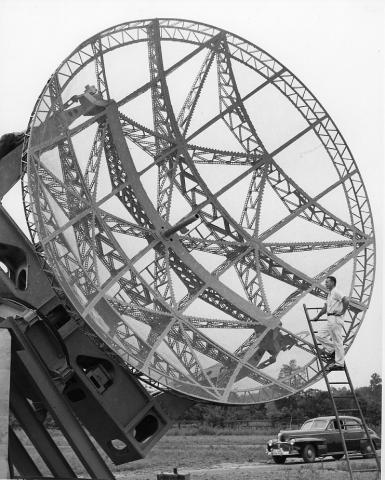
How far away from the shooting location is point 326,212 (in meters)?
18.8

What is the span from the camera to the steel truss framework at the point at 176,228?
1512cm

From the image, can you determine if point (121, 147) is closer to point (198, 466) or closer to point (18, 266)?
point (18, 266)

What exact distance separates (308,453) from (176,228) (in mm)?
9109

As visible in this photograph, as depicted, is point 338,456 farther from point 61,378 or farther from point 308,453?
point 61,378

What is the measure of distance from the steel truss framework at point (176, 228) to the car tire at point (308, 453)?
643cm

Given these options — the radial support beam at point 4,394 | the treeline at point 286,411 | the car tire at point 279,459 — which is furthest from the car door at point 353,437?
the treeline at point 286,411

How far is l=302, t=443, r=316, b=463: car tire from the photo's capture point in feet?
74.8

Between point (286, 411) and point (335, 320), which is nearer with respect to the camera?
point (335, 320)

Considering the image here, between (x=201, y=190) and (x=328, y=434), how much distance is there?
860 centimetres

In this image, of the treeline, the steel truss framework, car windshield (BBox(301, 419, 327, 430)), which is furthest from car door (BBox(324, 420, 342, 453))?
the treeline

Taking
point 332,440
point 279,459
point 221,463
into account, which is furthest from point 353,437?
point 221,463

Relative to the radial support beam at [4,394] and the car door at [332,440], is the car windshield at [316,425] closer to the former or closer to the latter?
the car door at [332,440]

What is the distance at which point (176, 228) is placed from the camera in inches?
685

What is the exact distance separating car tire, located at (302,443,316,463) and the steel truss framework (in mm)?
6429
